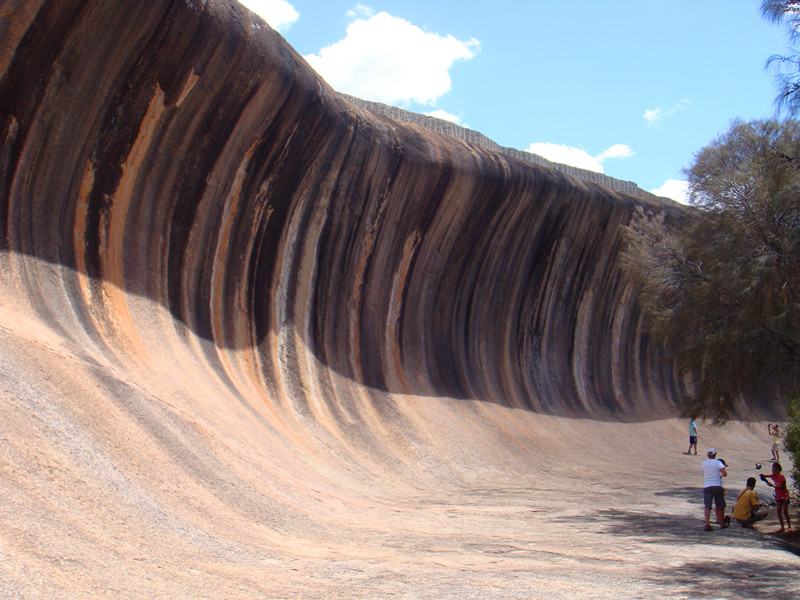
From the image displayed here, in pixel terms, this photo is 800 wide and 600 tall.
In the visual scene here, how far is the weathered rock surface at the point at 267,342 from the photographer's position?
228 inches

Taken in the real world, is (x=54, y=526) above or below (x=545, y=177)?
below

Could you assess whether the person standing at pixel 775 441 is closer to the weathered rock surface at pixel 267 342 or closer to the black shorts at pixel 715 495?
the weathered rock surface at pixel 267 342

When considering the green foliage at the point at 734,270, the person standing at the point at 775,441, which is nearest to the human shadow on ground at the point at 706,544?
the green foliage at the point at 734,270

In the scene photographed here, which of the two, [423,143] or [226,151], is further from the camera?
[423,143]

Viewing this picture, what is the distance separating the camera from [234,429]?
31.0ft

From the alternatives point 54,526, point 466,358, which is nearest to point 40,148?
point 54,526

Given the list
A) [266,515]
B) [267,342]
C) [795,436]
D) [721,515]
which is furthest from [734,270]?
[267,342]

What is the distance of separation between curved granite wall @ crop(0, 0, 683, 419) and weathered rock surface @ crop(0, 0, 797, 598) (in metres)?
0.05

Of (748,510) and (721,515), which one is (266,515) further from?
(748,510)

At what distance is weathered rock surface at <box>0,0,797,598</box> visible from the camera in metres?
5.78

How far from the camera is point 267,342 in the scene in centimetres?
1309

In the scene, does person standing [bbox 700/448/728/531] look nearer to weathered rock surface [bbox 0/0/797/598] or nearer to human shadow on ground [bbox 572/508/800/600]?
human shadow on ground [bbox 572/508/800/600]

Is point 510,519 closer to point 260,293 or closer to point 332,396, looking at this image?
point 332,396

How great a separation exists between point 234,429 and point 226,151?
5.31 metres
